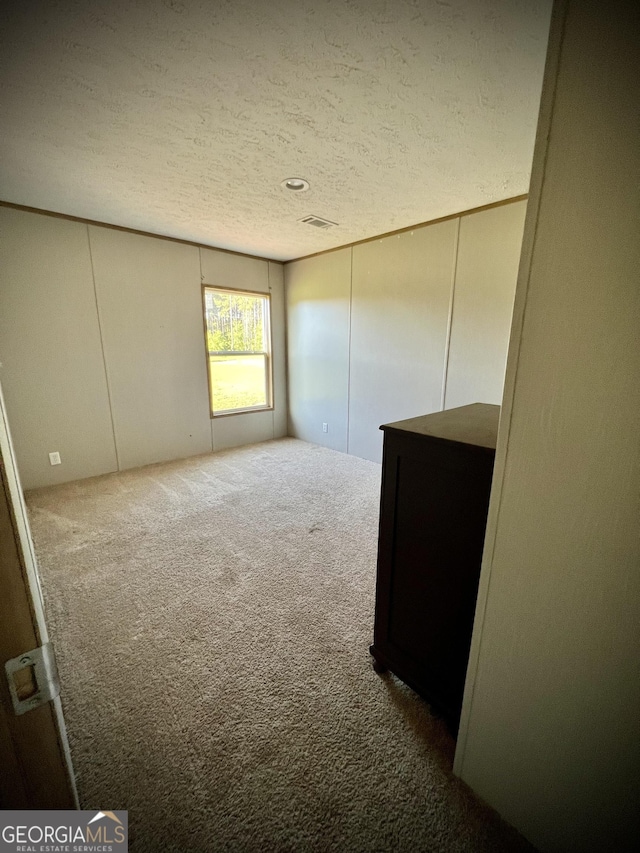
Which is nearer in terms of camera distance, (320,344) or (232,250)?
(232,250)

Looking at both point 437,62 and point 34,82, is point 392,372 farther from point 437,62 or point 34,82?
point 34,82

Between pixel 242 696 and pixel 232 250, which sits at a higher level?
pixel 232 250

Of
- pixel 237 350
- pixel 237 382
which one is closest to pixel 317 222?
pixel 237 350

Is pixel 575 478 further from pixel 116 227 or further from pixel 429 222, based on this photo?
pixel 116 227

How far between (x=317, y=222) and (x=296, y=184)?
2.77 feet

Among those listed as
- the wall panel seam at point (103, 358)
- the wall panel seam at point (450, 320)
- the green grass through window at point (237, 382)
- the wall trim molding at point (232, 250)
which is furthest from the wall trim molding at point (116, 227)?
the wall panel seam at point (450, 320)

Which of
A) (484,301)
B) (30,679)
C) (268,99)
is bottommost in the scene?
(30,679)

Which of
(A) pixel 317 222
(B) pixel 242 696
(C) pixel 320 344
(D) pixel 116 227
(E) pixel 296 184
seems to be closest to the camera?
(B) pixel 242 696

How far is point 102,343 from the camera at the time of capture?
352cm

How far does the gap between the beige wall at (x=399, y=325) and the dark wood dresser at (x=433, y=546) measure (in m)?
2.01

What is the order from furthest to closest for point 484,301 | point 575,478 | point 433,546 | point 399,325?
point 399,325, point 484,301, point 433,546, point 575,478

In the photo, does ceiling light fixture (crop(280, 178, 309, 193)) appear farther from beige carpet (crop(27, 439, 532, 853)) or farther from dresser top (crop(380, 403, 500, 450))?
beige carpet (crop(27, 439, 532, 853))

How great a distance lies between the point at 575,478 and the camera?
2.44 feet

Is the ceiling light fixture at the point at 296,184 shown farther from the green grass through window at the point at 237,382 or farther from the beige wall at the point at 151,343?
the green grass through window at the point at 237,382
